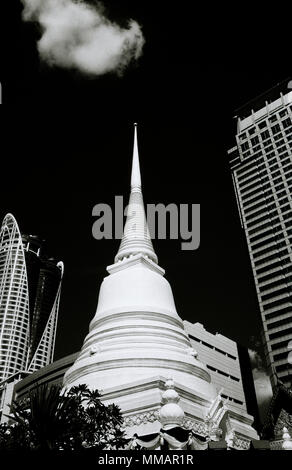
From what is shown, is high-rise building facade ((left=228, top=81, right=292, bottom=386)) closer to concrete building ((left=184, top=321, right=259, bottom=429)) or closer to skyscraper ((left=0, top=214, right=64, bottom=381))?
concrete building ((left=184, top=321, right=259, bottom=429))

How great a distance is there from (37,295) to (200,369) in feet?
445

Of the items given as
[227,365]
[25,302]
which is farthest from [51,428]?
[25,302]

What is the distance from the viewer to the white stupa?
61.4ft

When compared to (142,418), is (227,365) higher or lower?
higher

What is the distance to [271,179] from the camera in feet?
286

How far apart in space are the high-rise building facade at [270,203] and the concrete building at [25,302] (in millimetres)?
76821

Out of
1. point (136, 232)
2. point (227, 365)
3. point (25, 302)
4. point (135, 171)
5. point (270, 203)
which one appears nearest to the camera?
point (136, 232)

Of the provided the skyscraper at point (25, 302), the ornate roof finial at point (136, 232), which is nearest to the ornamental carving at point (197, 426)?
the ornate roof finial at point (136, 232)

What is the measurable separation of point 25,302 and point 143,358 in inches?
4926

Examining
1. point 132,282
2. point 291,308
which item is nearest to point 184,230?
point 132,282

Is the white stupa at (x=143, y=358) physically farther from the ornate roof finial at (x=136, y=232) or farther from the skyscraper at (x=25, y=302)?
the skyscraper at (x=25, y=302)

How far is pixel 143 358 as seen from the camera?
69.2 ft

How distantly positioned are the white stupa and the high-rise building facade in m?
51.7

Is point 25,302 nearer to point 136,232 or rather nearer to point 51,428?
point 136,232
